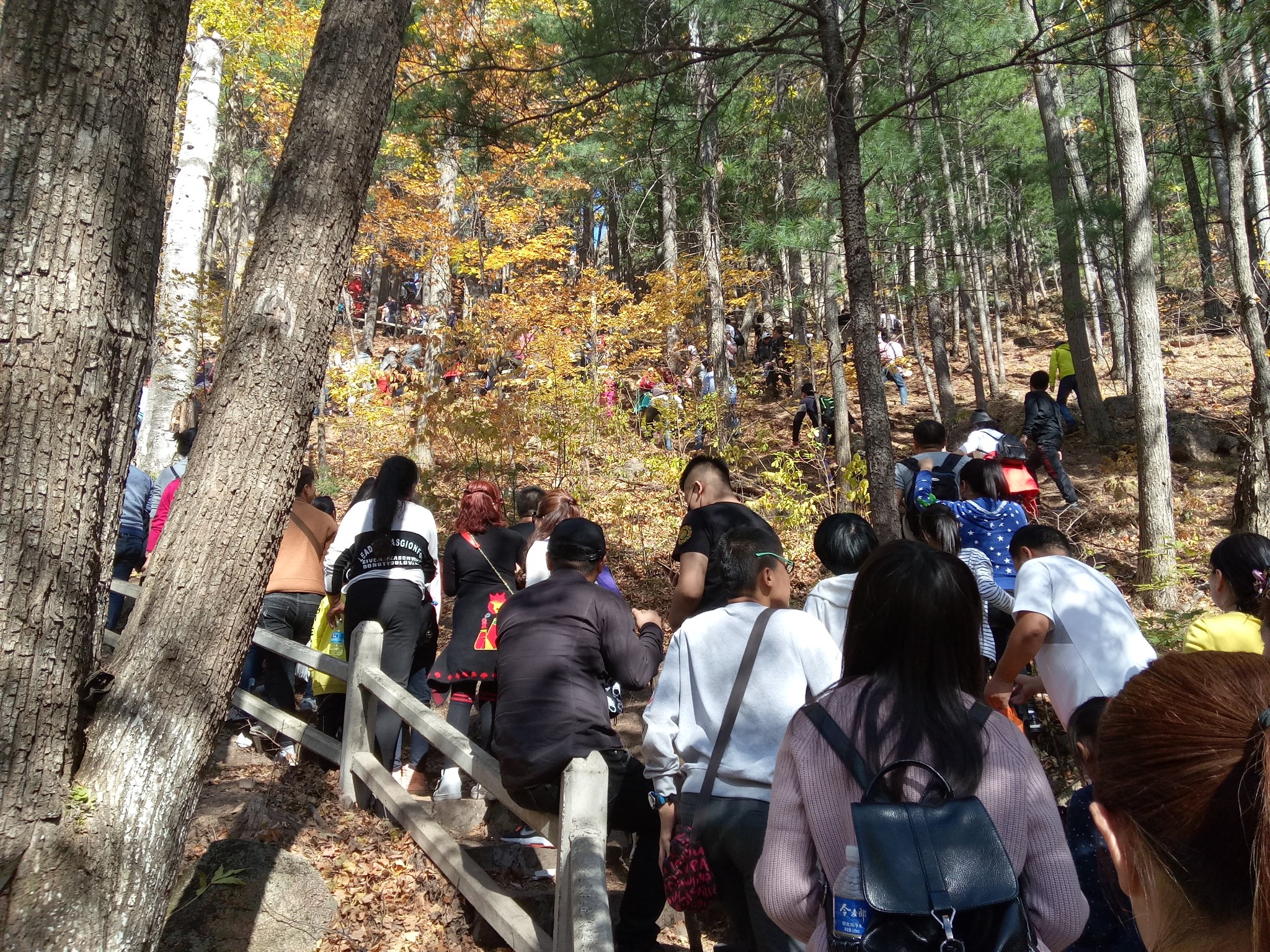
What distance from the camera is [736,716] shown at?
268cm

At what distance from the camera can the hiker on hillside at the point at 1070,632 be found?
10.8 feet

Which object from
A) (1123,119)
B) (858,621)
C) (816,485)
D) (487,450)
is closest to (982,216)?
(816,485)

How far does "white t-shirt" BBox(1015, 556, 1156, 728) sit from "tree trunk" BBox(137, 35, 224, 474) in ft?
28.3

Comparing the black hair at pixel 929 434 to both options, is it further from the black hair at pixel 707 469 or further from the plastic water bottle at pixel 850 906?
the plastic water bottle at pixel 850 906

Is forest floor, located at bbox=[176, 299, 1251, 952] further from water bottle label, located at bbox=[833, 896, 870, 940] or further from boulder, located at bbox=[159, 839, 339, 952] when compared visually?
water bottle label, located at bbox=[833, 896, 870, 940]

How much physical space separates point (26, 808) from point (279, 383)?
134 centimetres

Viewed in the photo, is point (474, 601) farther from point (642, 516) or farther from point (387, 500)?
point (642, 516)

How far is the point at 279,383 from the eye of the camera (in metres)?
2.86

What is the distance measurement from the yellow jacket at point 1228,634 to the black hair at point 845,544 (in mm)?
1205

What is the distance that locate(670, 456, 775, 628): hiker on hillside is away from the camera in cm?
396

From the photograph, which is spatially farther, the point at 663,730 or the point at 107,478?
the point at 663,730

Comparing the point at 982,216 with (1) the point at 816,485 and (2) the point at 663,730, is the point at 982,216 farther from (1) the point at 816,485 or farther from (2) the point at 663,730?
(2) the point at 663,730

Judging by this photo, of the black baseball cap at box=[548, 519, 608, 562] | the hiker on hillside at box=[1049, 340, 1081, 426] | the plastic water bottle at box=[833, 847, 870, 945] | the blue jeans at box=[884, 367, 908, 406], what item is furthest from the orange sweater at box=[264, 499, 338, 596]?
the blue jeans at box=[884, 367, 908, 406]

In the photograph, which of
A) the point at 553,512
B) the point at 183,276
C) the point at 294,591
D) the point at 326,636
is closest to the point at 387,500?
the point at 553,512
